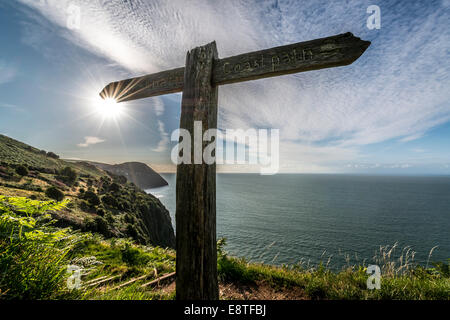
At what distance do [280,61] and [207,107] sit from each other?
1.03 meters

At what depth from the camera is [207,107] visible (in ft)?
7.20

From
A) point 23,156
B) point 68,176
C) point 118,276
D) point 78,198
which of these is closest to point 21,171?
point 78,198

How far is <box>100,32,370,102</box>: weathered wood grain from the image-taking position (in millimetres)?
1919

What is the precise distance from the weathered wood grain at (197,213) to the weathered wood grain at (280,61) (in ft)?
1.03

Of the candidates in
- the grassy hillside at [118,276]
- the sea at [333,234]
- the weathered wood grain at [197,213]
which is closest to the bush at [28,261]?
the grassy hillside at [118,276]

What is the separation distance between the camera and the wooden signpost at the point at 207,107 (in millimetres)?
1955

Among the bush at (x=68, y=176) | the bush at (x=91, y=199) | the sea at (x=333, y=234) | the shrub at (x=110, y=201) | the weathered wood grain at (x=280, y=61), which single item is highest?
the weathered wood grain at (x=280, y=61)

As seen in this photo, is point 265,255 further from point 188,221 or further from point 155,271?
point 188,221

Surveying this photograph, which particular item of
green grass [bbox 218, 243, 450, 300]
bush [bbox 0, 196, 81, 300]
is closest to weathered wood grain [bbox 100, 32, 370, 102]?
bush [bbox 0, 196, 81, 300]

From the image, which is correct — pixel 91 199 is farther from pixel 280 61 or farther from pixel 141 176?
pixel 141 176

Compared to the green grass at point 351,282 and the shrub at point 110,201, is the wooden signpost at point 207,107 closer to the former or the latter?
the green grass at point 351,282
